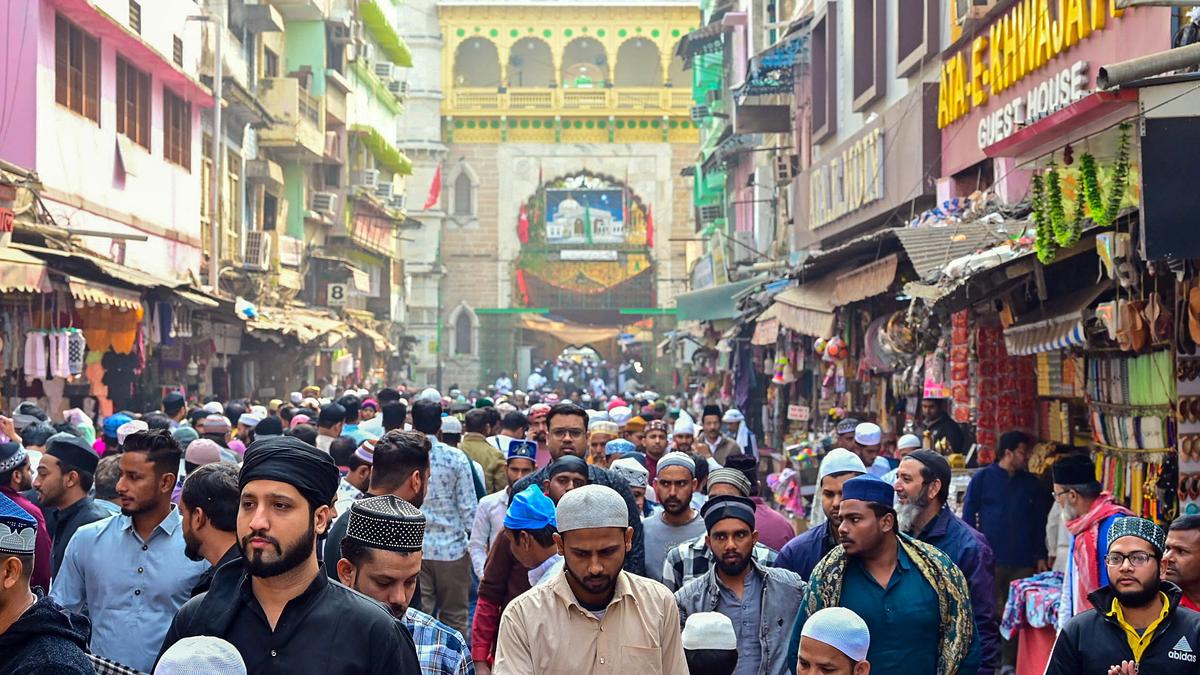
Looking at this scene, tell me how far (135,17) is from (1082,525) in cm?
1568

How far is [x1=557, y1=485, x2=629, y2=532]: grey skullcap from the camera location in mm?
4512

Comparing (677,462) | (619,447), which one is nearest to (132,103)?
(619,447)

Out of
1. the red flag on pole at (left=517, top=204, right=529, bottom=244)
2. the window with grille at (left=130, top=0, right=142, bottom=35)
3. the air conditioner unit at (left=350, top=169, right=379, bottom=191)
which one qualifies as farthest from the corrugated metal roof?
the red flag on pole at (left=517, top=204, right=529, bottom=244)

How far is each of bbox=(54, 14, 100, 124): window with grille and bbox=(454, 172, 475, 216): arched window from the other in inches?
1455

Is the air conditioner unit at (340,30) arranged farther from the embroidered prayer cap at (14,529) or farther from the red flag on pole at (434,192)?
the embroidered prayer cap at (14,529)

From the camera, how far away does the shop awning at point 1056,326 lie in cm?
934

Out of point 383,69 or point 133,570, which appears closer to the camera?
point 133,570

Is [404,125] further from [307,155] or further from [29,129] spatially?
[29,129]

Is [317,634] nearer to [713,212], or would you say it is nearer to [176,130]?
[176,130]

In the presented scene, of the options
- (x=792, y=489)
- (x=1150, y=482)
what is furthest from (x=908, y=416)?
(x=1150, y=482)

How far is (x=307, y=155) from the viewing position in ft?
110

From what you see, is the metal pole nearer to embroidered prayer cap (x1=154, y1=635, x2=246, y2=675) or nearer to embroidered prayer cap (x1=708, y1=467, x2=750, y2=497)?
embroidered prayer cap (x1=708, y1=467, x2=750, y2=497)

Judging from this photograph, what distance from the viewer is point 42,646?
11.7ft

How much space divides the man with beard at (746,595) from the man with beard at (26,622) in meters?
2.57
